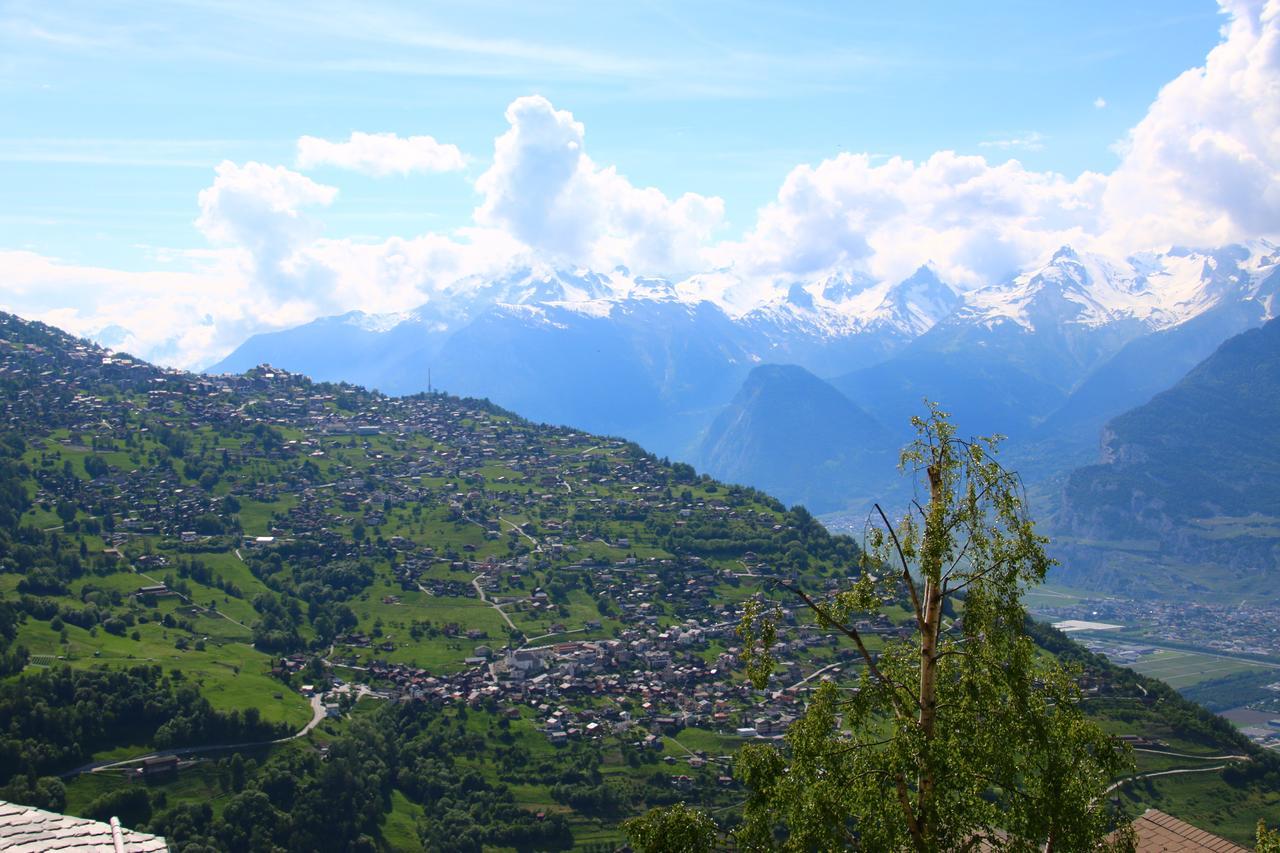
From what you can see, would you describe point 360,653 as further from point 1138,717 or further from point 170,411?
point 170,411

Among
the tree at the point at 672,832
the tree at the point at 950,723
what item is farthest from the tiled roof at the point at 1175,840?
the tree at the point at 672,832

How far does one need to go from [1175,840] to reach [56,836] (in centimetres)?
4376

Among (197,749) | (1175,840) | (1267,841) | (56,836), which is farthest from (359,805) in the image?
(1267,841)

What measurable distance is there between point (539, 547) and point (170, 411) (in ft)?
289

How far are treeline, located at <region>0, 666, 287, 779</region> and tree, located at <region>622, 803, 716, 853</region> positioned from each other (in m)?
72.9

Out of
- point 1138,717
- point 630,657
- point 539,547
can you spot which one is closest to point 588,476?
point 539,547

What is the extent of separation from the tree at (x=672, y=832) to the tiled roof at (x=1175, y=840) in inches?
863

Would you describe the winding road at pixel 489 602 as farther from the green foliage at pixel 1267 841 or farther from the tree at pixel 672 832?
the green foliage at pixel 1267 841

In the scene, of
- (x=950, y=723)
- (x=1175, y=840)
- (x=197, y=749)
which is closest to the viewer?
(x=950, y=723)

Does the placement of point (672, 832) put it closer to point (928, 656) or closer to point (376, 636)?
point (928, 656)

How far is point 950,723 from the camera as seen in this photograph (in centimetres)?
1555

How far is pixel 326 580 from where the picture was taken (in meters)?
132

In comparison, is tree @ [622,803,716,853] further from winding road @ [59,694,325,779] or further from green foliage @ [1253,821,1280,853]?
winding road @ [59,694,325,779]

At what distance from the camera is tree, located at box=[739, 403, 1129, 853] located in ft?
47.9
